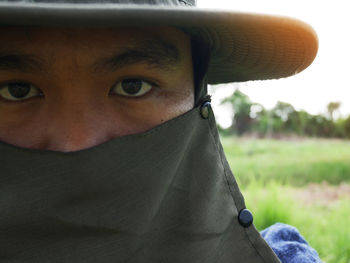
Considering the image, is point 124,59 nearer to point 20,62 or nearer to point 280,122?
point 20,62

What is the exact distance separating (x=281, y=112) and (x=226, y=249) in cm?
2893

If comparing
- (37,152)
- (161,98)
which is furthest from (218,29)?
(37,152)

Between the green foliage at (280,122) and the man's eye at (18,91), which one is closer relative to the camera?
the man's eye at (18,91)

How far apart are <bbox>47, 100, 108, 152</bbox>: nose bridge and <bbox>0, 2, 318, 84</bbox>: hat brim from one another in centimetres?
22

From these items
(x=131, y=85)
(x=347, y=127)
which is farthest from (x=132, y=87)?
(x=347, y=127)

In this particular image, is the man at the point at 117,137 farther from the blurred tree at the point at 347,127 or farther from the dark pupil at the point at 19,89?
the blurred tree at the point at 347,127

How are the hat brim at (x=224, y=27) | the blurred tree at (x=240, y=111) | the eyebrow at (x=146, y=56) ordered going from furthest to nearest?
the blurred tree at (x=240, y=111)
the eyebrow at (x=146, y=56)
the hat brim at (x=224, y=27)

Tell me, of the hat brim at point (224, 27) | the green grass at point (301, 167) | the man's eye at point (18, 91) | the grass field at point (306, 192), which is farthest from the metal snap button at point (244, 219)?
the green grass at point (301, 167)

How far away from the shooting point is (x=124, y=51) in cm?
89

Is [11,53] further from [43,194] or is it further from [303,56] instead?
[303,56]

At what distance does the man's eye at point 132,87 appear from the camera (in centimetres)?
96

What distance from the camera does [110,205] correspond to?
80 cm

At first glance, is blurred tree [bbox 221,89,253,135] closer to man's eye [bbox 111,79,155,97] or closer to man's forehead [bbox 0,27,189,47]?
man's eye [bbox 111,79,155,97]

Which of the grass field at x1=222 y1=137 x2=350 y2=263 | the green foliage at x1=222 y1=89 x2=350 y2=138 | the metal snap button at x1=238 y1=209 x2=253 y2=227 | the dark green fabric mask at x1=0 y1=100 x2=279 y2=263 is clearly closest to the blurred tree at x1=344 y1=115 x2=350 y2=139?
the green foliage at x1=222 y1=89 x2=350 y2=138
